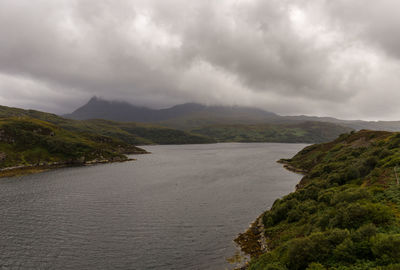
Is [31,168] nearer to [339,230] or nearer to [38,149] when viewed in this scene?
[38,149]

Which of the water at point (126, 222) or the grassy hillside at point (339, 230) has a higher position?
the grassy hillside at point (339, 230)

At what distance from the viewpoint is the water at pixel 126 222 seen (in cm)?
3675

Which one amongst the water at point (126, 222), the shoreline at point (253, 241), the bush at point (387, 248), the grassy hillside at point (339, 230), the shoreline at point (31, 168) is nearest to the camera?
the bush at point (387, 248)

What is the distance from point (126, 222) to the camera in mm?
51906

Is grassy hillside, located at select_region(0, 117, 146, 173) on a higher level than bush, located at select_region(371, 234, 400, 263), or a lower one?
lower

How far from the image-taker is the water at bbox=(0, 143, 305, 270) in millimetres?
36750

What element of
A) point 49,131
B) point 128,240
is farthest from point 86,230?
point 49,131

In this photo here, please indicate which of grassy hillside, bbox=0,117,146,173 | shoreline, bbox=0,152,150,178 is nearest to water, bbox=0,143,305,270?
shoreline, bbox=0,152,150,178

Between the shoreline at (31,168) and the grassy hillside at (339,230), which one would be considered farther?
the shoreline at (31,168)

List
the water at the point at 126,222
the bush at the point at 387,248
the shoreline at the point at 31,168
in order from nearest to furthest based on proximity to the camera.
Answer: the bush at the point at 387,248, the water at the point at 126,222, the shoreline at the point at 31,168

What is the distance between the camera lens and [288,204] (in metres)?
46.4

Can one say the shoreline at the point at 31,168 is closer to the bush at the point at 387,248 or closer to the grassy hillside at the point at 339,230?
the grassy hillside at the point at 339,230

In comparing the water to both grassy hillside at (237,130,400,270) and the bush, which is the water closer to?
grassy hillside at (237,130,400,270)

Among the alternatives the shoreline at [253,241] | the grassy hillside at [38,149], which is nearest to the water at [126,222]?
the shoreline at [253,241]
